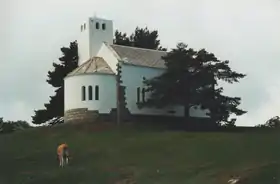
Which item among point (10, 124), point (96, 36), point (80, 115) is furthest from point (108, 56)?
point (10, 124)

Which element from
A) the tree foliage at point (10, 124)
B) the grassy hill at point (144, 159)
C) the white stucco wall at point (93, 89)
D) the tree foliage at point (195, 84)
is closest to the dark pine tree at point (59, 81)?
the tree foliage at point (10, 124)

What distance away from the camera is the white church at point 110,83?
64.9 meters

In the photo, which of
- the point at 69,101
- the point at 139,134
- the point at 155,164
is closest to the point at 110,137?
the point at 139,134

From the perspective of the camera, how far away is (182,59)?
63.0 metres

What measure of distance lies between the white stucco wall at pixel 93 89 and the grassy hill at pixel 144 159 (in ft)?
43.7

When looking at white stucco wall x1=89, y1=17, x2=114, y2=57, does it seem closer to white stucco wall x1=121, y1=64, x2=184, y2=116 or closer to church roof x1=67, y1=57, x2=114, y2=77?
church roof x1=67, y1=57, x2=114, y2=77

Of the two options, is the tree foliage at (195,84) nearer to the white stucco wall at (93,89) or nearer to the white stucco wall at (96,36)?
the white stucco wall at (93,89)

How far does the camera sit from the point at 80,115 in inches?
2537

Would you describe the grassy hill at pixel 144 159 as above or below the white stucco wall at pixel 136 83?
below

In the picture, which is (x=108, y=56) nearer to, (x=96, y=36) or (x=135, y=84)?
(x=96, y=36)

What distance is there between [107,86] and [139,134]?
15.8 m

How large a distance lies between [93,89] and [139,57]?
6342 millimetres

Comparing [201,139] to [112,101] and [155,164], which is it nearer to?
[155,164]

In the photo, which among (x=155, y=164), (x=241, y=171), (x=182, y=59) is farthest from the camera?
(x=182, y=59)
